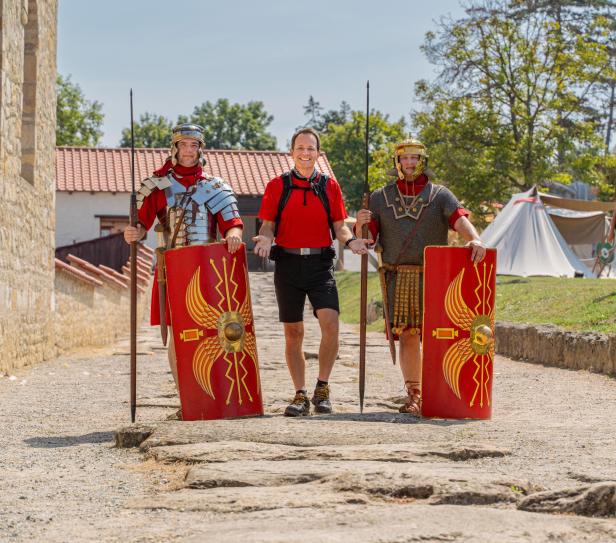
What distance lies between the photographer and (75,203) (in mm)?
38812

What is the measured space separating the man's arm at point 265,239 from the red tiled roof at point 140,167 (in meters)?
31.5

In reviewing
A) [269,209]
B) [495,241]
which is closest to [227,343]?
[269,209]

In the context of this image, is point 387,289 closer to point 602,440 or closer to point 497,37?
point 602,440

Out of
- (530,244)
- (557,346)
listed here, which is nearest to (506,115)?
(530,244)

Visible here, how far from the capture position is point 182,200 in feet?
22.3

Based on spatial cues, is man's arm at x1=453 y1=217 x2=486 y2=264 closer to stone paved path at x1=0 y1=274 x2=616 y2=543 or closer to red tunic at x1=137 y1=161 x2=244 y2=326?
stone paved path at x1=0 y1=274 x2=616 y2=543

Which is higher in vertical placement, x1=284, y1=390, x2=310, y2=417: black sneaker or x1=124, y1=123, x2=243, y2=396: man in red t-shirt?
x1=124, y1=123, x2=243, y2=396: man in red t-shirt

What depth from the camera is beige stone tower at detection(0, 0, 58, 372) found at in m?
10.5

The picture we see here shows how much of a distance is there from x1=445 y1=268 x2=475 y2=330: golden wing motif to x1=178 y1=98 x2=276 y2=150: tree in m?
66.3

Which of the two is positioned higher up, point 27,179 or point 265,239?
point 27,179

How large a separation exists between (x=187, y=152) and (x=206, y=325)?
109 centimetres

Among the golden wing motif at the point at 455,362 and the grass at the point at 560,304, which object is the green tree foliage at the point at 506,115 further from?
the golden wing motif at the point at 455,362

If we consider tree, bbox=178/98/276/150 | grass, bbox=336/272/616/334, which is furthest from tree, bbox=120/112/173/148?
grass, bbox=336/272/616/334

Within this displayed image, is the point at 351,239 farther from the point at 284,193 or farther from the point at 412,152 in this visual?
the point at 412,152
